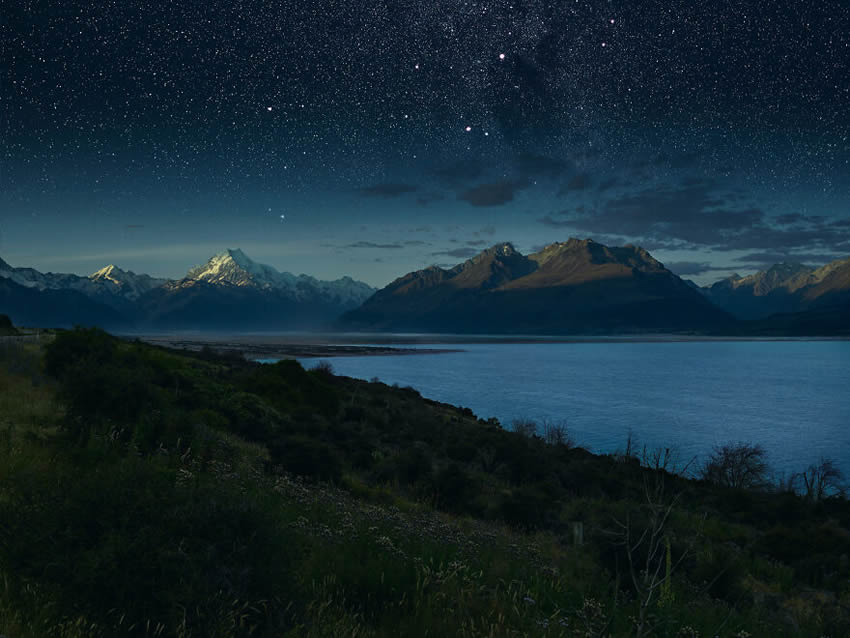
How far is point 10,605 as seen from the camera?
3.46 m

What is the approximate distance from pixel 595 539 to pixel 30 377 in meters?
20.7

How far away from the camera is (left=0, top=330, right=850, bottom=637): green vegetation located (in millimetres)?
3658

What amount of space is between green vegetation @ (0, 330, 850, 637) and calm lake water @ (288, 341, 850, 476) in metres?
23.4

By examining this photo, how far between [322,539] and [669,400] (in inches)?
2719

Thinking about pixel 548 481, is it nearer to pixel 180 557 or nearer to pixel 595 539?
pixel 595 539

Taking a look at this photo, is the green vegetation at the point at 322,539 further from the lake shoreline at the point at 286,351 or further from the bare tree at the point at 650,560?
the lake shoreline at the point at 286,351

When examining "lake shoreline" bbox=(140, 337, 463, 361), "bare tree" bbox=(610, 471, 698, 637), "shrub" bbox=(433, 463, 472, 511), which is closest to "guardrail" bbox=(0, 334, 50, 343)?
"shrub" bbox=(433, 463, 472, 511)

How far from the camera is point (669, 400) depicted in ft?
217

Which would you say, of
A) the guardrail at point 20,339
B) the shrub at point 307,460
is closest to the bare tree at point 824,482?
the shrub at point 307,460

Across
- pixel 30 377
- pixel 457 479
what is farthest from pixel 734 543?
pixel 30 377

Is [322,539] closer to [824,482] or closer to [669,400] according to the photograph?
[824,482]

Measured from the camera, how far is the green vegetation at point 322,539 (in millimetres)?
3658

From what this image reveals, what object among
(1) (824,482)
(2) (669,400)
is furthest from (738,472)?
(2) (669,400)

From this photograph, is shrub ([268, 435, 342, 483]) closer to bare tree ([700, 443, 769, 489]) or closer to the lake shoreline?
bare tree ([700, 443, 769, 489])
